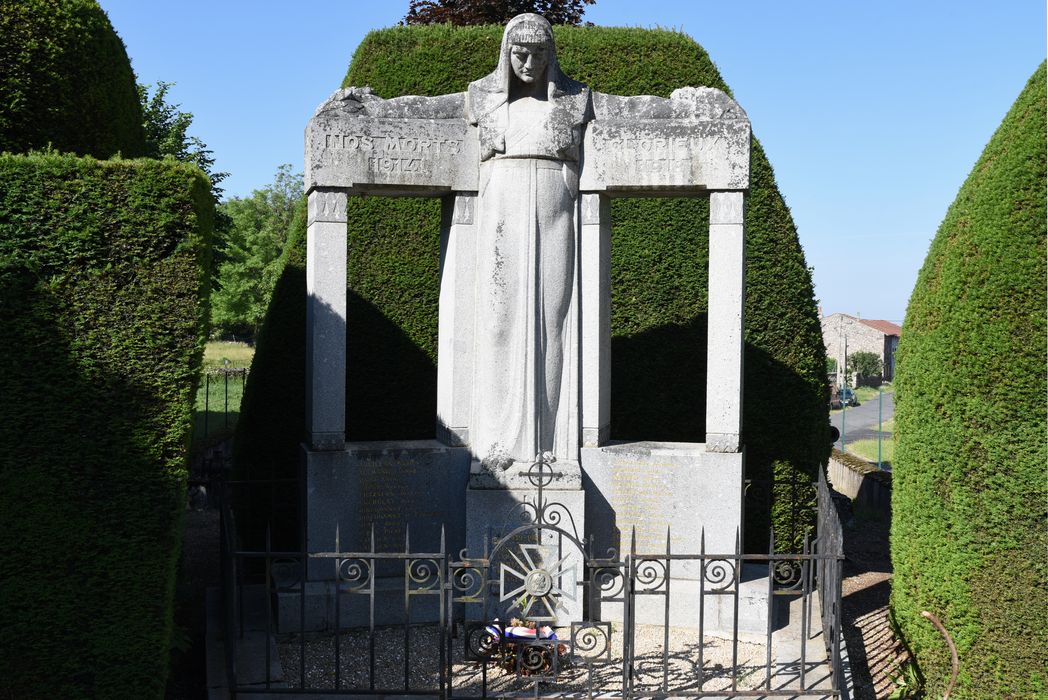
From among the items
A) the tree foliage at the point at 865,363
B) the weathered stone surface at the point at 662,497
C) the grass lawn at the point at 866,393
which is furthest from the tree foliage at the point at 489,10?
the tree foliage at the point at 865,363

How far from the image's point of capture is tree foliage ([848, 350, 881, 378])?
58406mm

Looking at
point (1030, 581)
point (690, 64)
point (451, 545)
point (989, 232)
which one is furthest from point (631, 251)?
point (1030, 581)

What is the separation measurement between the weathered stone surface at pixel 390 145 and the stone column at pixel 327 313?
23 centimetres

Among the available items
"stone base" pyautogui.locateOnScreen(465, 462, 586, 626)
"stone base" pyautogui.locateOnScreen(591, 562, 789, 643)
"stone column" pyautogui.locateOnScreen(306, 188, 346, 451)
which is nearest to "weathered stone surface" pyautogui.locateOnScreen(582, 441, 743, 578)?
"stone base" pyautogui.locateOnScreen(591, 562, 789, 643)

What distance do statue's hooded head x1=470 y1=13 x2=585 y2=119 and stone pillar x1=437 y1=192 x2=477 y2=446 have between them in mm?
781

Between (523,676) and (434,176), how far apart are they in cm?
395

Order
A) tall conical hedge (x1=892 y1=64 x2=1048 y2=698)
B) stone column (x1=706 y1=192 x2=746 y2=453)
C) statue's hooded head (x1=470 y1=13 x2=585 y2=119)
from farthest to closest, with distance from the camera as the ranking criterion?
stone column (x1=706 y1=192 x2=746 y2=453)
statue's hooded head (x1=470 y1=13 x2=585 y2=119)
tall conical hedge (x1=892 y1=64 x2=1048 y2=698)

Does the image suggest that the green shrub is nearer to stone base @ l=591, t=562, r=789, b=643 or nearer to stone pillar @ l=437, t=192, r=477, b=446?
stone pillar @ l=437, t=192, r=477, b=446

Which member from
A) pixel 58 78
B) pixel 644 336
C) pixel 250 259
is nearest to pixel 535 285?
pixel 644 336

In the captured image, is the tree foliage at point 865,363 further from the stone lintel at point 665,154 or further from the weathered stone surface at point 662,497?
the stone lintel at point 665,154

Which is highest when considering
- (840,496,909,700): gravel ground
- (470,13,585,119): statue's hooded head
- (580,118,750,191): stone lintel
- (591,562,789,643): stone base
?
(470,13,585,119): statue's hooded head

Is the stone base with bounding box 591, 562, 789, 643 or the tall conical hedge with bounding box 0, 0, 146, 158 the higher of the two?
the tall conical hedge with bounding box 0, 0, 146, 158

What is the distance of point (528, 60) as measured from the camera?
785 centimetres

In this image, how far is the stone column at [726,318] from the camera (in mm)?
8094
